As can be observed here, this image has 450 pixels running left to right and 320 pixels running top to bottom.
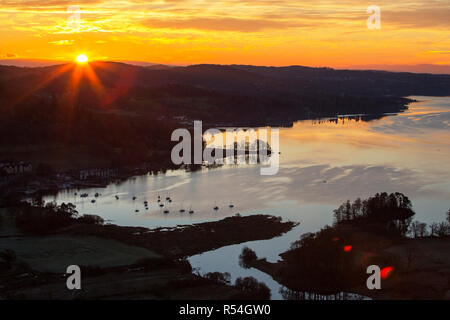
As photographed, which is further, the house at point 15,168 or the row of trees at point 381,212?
the house at point 15,168

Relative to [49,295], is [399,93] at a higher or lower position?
higher

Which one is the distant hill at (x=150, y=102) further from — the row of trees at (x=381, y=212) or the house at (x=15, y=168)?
the row of trees at (x=381, y=212)

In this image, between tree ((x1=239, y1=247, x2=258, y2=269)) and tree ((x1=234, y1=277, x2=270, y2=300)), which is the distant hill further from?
tree ((x1=234, y1=277, x2=270, y2=300))

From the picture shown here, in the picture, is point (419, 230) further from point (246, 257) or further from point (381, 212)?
point (246, 257)

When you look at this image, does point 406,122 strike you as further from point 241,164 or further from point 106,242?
point 106,242

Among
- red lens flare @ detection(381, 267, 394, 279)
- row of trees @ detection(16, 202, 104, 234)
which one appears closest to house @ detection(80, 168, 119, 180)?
row of trees @ detection(16, 202, 104, 234)

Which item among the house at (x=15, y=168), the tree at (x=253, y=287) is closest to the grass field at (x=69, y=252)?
the tree at (x=253, y=287)

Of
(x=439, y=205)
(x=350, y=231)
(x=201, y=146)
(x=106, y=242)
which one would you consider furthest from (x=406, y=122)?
(x=106, y=242)

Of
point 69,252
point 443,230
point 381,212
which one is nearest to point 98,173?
point 69,252
